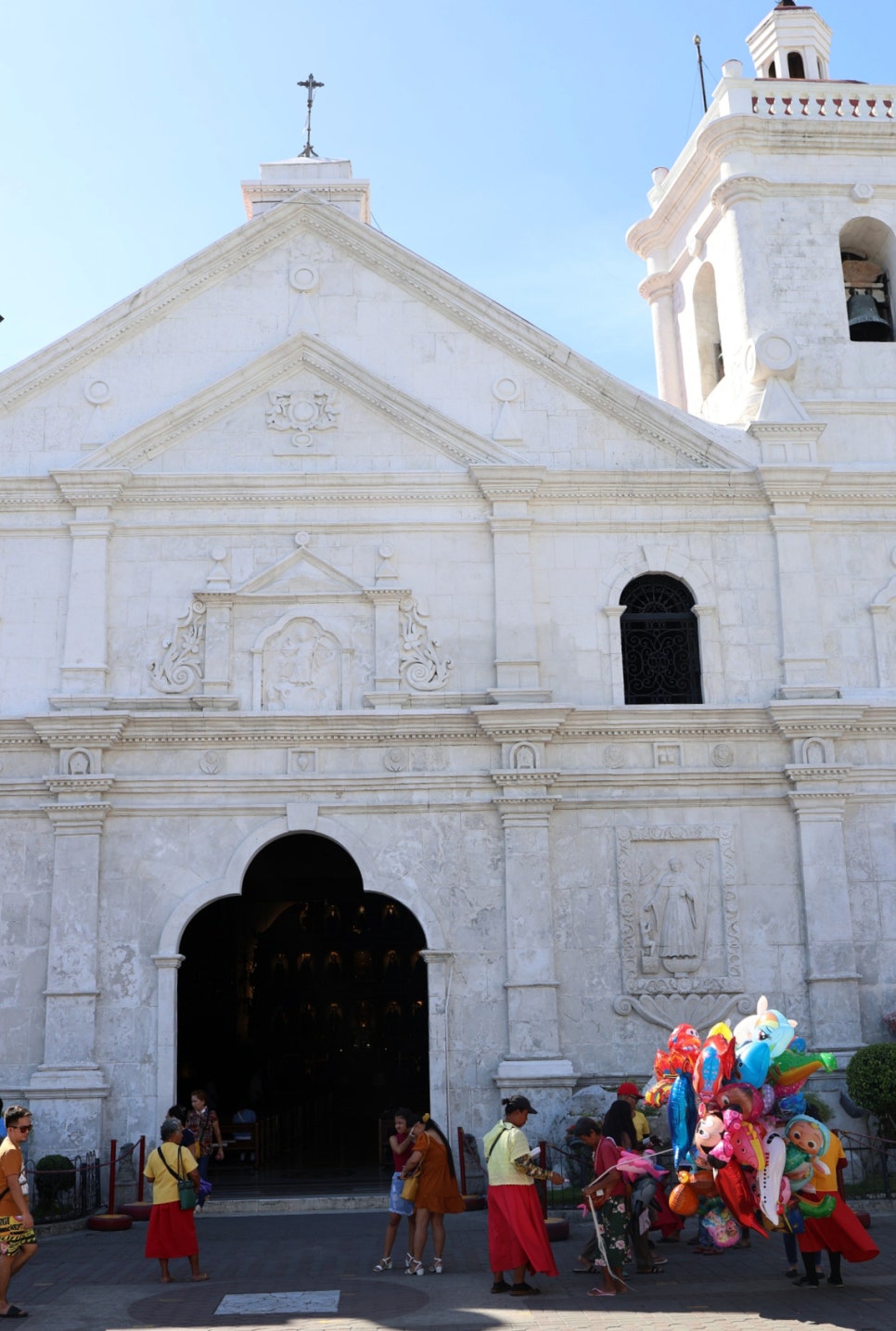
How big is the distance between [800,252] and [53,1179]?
60.5 feet

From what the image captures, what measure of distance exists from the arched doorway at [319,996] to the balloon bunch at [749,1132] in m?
15.2

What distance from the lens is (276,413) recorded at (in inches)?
860

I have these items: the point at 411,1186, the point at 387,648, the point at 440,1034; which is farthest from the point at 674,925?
the point at 411,1186

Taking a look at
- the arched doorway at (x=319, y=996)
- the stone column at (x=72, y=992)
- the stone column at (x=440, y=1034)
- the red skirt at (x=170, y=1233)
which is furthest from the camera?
the arched doorway at (x=319, y=996)

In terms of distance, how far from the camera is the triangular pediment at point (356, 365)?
21.7 meters

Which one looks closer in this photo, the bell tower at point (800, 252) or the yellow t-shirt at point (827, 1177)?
the yellow t-shirt at point (827, 1177)

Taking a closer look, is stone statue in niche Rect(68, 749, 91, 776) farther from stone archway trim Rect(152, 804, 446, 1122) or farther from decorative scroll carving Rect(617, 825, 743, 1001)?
decorative scroll carving Rect(617, 825, 743, 1001)

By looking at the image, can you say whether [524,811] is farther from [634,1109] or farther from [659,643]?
[634,1109]

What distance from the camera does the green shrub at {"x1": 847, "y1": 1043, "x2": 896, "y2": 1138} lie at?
1844 cm

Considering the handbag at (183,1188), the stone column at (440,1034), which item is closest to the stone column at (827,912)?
the stone column at (440,1034)

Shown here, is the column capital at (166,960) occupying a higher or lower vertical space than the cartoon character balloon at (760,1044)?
higher

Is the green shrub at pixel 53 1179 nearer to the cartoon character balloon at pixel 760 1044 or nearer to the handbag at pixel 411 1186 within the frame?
the handbag at pixel 411 1186

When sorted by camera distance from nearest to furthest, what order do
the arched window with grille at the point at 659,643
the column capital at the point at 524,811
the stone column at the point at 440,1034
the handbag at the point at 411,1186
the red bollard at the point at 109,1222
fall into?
1. the handbag at the point at 411,1186
2. the red bollard at the point at 109,1222
3. the stone column at the point at 440,1034
4. the column capital at the point at 524,811
5. the arched window with grille at the point at 659,643

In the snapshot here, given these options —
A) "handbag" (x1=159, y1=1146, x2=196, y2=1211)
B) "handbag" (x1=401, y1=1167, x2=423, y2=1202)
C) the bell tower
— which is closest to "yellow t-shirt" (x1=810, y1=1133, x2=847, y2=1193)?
"handbag" (x1=401, y1=1167, x2=423, y2=1202)
